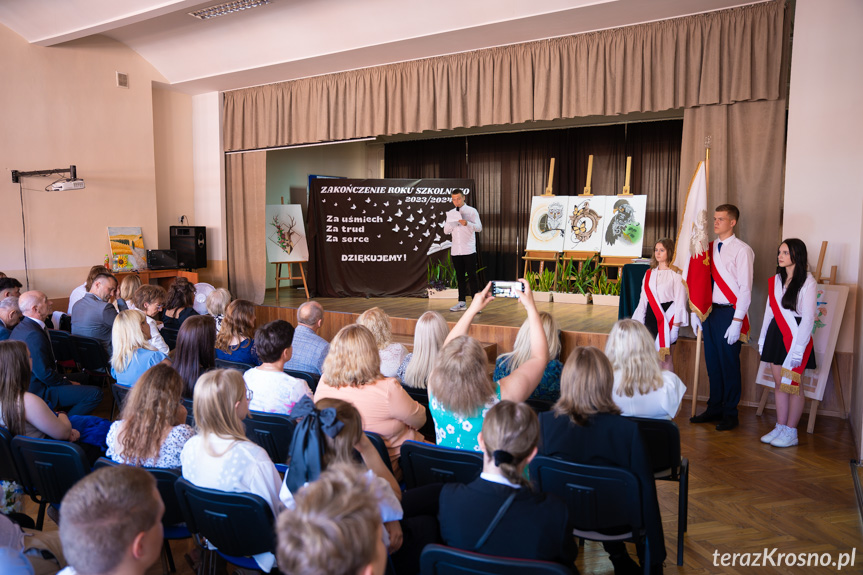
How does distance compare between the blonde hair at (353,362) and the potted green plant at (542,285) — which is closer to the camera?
the blonde hair at (353,362)

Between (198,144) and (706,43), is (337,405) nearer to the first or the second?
(706,43)

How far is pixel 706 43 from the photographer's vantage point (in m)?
5.56

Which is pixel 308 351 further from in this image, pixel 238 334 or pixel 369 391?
pixel 369 391

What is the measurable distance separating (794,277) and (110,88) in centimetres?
815

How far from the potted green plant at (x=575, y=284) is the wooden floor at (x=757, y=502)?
392 centimetres

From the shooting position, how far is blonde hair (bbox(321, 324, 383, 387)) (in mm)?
2707

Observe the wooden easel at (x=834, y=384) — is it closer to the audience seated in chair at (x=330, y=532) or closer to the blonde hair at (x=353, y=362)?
the blonde hair at (x=353, y=362)

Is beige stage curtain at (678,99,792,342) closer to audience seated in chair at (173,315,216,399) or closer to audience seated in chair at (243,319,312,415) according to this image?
audience seated in chair at (243,319,312,415)

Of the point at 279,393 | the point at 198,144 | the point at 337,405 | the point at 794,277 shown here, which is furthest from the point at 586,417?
the point at 198,144

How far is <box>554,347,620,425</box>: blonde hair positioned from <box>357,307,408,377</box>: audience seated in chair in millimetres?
1476

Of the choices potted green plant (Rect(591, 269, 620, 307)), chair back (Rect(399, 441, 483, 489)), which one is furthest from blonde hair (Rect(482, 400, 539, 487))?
potted green plant (Rect(591, 269, 620, 307))

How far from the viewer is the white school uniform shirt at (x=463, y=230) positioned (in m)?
7.84

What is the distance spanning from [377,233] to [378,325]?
6068 mm

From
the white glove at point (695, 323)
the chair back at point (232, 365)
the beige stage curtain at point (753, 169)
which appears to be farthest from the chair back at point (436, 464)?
the beige stage curtain at point (753, 169)
